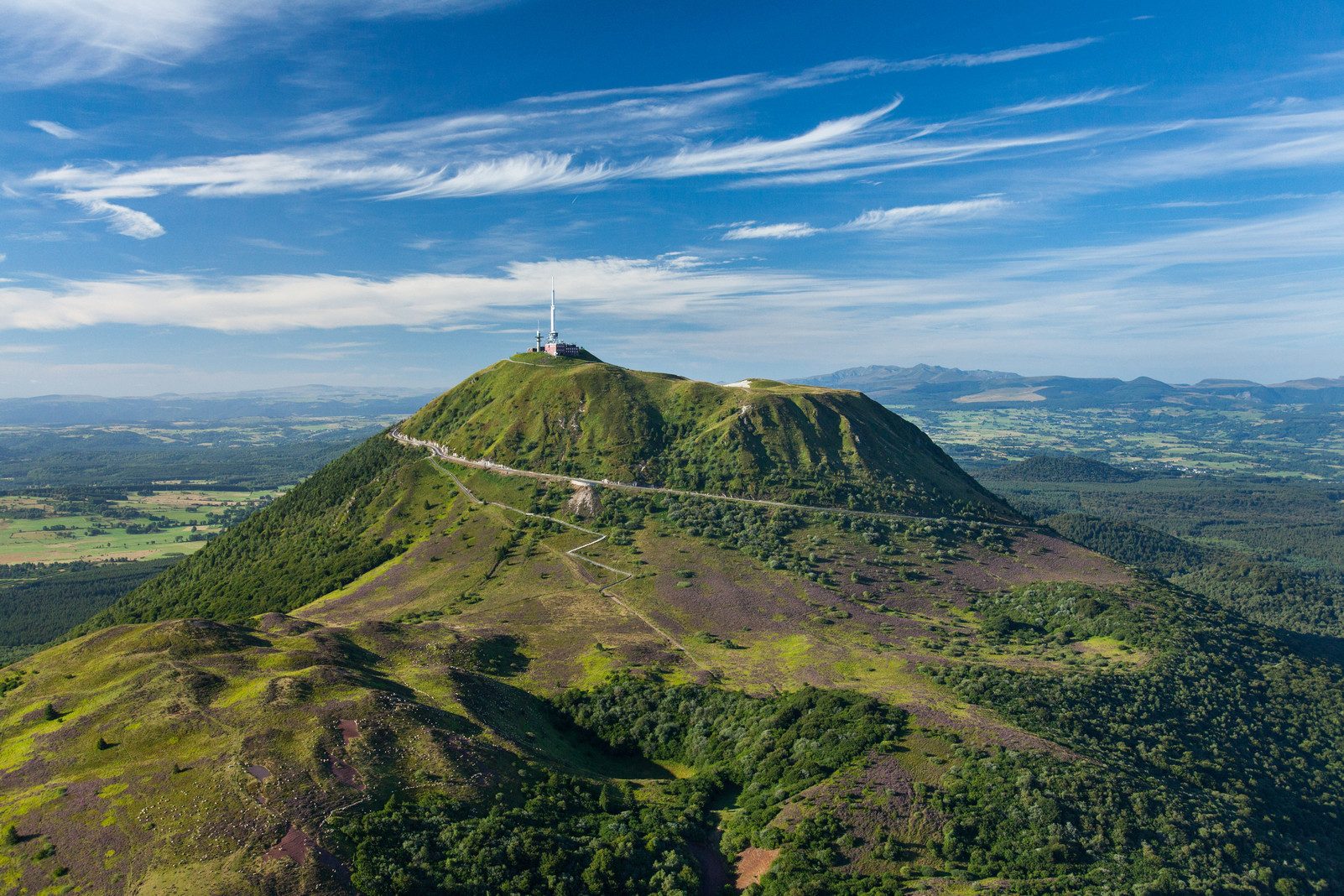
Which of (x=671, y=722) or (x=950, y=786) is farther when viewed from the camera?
(x=671, y=722)

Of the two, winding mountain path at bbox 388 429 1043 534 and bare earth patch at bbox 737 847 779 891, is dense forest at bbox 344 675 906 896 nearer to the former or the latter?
bare earth patch at bbox 737 847 779 891

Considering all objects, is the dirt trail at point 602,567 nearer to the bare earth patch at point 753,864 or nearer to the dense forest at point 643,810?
the dense forest at point 643,810

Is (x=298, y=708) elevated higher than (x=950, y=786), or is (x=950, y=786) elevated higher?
(x=298, y=708)

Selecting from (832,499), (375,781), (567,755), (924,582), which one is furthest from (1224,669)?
(375,781)

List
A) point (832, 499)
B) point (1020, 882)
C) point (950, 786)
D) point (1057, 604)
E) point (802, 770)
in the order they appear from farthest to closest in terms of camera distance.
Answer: point (832, 499) < point (1057, 604) < point (802, 770) < point (950, 786) < point (1020, 882)

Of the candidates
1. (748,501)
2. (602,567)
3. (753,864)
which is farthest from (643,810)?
(748,501)

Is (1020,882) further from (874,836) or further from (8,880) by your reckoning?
(8,880)

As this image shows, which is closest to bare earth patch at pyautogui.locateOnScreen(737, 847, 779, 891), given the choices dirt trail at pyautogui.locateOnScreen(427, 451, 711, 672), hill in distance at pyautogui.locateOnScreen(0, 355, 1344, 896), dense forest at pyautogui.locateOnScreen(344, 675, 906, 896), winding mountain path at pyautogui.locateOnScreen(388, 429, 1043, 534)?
hill in distance at pyautogui.locateOnScreen(0, 355, 1344, 896)

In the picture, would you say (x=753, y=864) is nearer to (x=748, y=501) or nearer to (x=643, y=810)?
(x=643, y=810)
